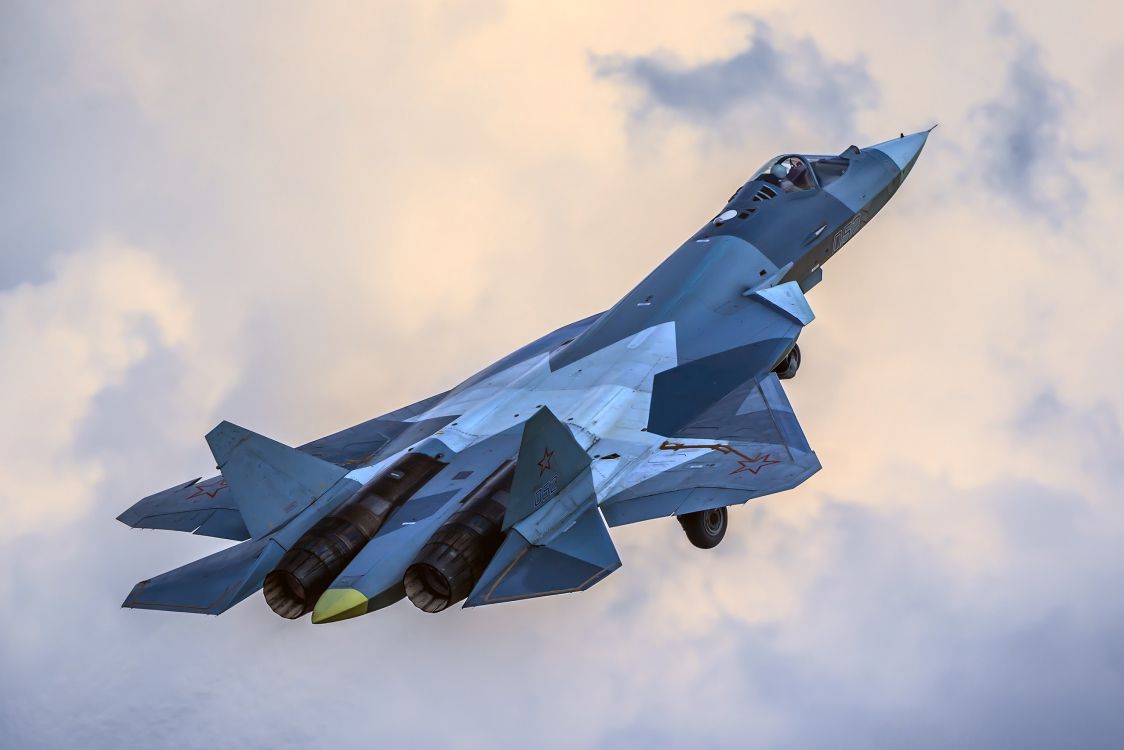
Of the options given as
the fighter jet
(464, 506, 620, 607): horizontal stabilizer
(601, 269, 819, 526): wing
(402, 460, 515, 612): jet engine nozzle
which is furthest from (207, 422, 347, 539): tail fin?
(601, 269, 819, 526): wing

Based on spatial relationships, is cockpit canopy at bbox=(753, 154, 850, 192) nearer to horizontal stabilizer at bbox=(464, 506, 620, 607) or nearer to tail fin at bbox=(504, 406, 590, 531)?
tail fin at bbox=(504, 406, 590, 531)

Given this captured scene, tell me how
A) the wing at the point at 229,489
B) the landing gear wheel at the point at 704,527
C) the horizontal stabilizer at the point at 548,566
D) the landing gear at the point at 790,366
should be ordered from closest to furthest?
the horizontal stabilizer at the point at 548,566, the landing gear wheel at the point at 704,527, the wing at the point at 229,489, the landing gear at the point at 790,366

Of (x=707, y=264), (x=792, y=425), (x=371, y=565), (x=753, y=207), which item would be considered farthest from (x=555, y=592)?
(x=753, y=207)

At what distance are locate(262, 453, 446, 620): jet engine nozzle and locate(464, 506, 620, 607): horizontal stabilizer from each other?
198 cm

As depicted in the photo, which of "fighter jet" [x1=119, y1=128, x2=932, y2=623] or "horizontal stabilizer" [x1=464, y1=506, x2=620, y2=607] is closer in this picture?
"horizontal stabilizer" [x1=464, y1=506, x2=620, y2=607]

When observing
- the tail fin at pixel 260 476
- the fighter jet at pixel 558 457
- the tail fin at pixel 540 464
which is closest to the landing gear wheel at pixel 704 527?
the fighter jet at pixel 558 457

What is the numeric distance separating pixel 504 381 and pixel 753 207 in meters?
5.69

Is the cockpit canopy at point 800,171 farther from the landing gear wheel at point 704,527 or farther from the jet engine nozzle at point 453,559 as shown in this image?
the jet engine nozzle at point 453,559

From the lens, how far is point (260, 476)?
18547mm

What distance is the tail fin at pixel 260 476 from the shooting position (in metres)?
18.3

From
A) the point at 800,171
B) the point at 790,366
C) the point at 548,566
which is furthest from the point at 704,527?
the point at 800,171

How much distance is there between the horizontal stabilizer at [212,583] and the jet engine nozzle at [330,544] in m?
0.24

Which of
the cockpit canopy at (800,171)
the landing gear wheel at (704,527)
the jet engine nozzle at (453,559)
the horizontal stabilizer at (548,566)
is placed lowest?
the landing gear wheel at (704,527)

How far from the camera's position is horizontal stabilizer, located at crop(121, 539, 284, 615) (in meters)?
18.1
